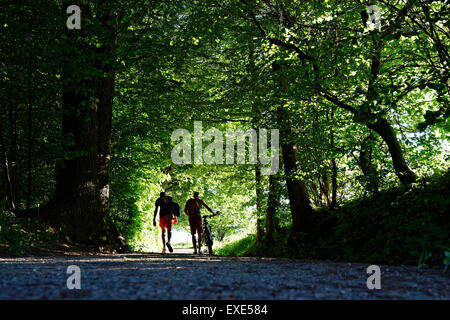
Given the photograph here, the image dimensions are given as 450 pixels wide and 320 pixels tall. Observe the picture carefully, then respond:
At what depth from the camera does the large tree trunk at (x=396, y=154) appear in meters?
8.80

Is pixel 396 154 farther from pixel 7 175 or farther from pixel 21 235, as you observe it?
pixel 7 175

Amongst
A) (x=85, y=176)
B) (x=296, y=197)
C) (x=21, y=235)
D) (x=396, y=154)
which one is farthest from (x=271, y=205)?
(x=21, y=235)

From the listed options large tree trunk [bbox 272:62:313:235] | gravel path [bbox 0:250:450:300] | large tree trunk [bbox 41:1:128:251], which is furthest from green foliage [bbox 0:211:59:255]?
large tree trunk [bbox 272:62:313:235]

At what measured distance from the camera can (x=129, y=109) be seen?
14883 mm

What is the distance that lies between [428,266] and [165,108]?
10.6 metres

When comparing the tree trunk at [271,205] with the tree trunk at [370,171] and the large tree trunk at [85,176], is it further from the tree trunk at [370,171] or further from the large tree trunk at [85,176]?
the large tree trunk at [85,176]

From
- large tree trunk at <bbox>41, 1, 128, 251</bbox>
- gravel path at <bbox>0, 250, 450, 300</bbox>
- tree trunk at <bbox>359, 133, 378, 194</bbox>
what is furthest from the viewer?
large tree trunk at <bbox>41, 1, 128, 251</bbox>

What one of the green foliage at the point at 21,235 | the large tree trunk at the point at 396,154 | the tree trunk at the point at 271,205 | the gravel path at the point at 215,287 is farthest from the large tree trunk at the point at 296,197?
the gravel path at the point at 215,287

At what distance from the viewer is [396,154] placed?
8992mm

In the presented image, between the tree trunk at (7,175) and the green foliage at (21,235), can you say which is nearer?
the green foliage at (21,235)

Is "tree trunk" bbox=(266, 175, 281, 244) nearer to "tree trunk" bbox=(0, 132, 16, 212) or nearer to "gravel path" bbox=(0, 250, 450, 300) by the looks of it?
"tree trunk" bbox=(0, 132, 16, 212)

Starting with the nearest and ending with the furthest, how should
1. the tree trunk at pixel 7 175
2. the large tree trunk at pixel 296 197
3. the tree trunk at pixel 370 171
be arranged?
the tree trunk at pixel 7 175 < the tree trunk at pixel 370 171 < the large tree trunk at pixel 296 197

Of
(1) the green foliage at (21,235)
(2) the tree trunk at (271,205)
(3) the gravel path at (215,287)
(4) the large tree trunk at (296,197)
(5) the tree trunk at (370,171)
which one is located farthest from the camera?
(2) the tree trunk at (271,205)

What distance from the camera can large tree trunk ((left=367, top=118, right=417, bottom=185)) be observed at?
28.9 feet
